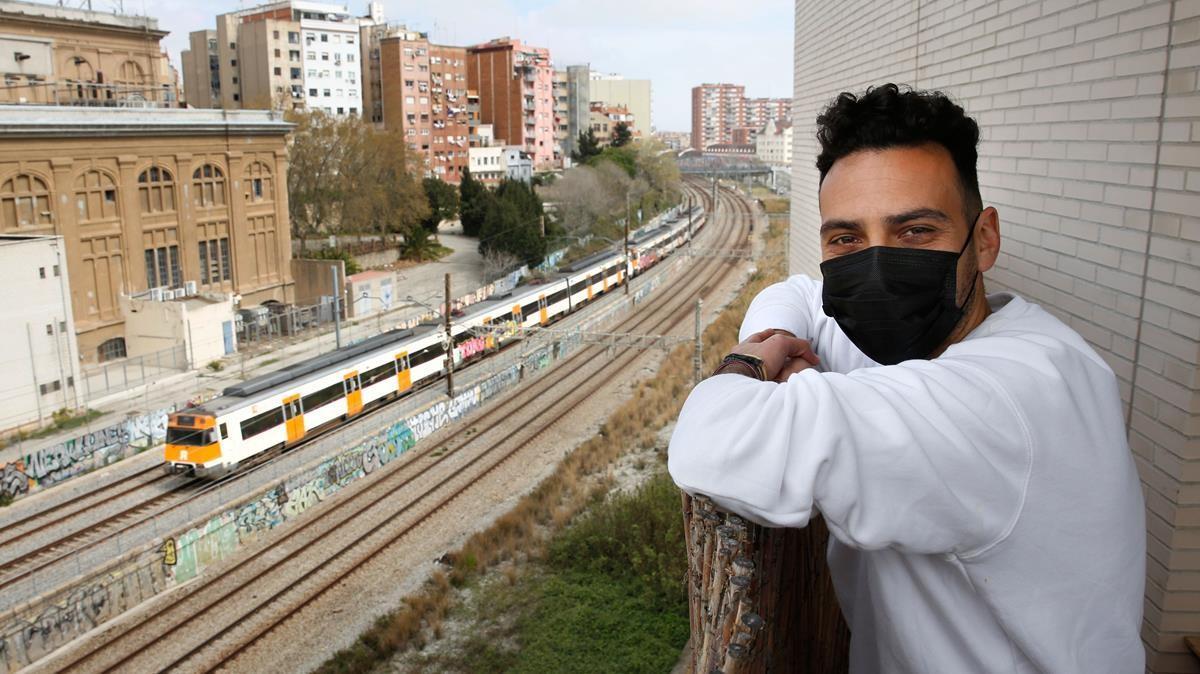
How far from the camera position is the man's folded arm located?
1171mm

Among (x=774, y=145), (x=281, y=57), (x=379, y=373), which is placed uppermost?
(x=281, y=57)

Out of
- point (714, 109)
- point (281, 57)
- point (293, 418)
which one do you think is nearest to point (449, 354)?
point (293, 418)

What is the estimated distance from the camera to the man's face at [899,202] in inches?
63.4

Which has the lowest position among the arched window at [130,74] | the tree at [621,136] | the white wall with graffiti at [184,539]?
the white wall with graffiti at [184,539]

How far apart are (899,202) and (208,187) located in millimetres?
34511

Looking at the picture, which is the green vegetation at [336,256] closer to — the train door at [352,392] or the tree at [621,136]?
the train door at [352,392]

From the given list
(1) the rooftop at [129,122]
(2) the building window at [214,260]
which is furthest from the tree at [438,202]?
(2) the building window at [214,260]

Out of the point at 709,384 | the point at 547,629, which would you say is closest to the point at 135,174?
the point at 547,629

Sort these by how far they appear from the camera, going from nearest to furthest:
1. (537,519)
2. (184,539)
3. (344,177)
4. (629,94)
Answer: (184,539), (537,519), (344,177), (629,94)

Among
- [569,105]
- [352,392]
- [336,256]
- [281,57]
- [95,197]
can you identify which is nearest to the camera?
[352,392]

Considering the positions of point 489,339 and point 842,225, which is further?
point 489,339

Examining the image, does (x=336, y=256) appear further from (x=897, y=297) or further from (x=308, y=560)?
(x=897, y=297)

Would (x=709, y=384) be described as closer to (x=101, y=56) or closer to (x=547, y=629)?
(x=547, y=629)

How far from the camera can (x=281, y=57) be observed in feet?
194
